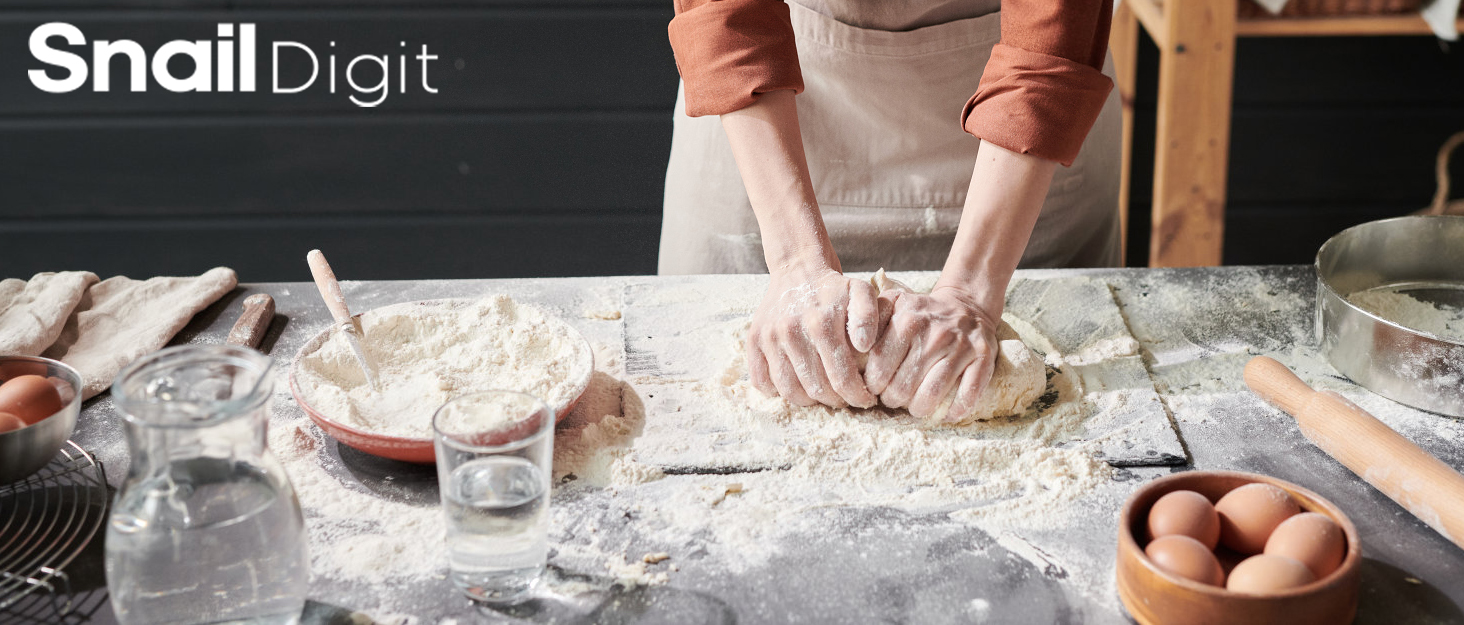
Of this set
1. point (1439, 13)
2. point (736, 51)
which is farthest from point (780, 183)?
point (1439, 13)

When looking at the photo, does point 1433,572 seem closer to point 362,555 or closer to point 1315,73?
point 362,555

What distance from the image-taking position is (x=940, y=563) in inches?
34.4

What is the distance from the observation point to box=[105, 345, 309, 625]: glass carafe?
70cm

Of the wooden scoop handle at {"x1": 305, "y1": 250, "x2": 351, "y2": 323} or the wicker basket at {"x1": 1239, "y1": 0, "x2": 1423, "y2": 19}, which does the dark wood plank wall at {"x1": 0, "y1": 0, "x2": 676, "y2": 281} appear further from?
the wooden scoop handle at {"x1": 305, "y1": 250, "x2": 351, "y2": 323}

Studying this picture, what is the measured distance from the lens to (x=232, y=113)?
2674 millimetres

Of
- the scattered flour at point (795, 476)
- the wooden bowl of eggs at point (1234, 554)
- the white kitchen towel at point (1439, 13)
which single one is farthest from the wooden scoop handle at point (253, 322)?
the white kitchen towel at point (1439, 13)

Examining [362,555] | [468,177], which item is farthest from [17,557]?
[468,177]

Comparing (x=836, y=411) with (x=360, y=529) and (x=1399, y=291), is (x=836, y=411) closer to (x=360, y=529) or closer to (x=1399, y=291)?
(x=360, y=529)

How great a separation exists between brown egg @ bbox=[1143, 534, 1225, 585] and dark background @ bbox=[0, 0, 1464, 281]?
2104 mm

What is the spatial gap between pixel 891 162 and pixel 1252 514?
86cm

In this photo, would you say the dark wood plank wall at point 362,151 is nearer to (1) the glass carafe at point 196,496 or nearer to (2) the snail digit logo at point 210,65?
(2) the snail digit logo at point 210,65

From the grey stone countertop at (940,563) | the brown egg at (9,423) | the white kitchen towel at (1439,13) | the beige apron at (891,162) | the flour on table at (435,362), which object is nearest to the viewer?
the grey stone countertop at (940,563)

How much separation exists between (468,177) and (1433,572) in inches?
91.9

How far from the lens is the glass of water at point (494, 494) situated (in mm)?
792
